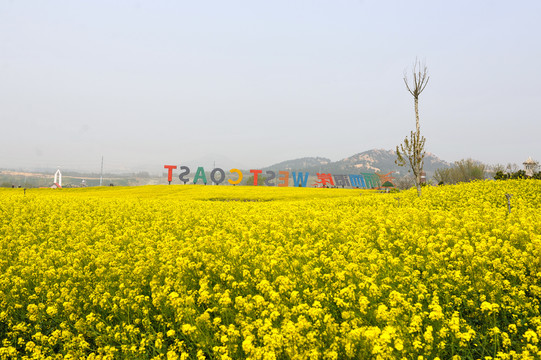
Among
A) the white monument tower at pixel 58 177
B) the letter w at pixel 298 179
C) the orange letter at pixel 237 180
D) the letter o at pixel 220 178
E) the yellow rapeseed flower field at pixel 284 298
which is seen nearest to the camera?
the yellow rapeseed flower field at pixel 284 298

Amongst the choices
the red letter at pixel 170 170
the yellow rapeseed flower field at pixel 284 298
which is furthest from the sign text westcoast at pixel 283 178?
the yellow rapeseed flower field at pixel 284 298

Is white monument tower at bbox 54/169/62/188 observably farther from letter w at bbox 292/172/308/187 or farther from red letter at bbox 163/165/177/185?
letter w at bbox 292/172/308/187

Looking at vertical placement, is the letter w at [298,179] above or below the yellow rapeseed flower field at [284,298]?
above

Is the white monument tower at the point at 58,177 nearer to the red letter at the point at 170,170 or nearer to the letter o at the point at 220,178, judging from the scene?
the red letter at the point at 170,170

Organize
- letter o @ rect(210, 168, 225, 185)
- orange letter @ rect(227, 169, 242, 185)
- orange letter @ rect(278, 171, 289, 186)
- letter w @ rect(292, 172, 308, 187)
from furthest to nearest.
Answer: letter w @ rect(292, 172, 308, 187) < orange letter @ rect(278, 171, 289, 186) < letter o @ rect(210, 168, 225, 185) < orange letter @ rect(227, 169, 242, 185)

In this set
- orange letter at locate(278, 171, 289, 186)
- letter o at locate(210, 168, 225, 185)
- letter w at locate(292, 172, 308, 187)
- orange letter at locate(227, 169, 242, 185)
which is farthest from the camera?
letter w at locate(292, 172, 308, 187)

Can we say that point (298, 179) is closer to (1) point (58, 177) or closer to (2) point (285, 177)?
(2) point (285, 177)

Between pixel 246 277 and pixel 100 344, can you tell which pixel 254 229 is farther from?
pixel 100 344

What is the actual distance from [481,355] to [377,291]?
1.43 m

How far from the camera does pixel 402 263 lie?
705 centimetres

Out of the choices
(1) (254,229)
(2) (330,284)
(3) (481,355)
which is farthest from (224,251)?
(3) (481,355)

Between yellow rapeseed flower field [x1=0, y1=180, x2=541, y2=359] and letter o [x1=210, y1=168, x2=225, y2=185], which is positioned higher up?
letter o [x1=210, y1=168, x2=225, y2=185]

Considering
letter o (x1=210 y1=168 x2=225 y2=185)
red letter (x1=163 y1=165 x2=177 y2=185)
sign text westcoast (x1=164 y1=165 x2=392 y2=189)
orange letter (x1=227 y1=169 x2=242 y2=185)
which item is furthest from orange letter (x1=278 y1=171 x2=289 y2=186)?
red letter (x1=163 y1=165 x2=177 y2=185)

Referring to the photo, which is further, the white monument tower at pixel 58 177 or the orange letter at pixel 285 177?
the white monument tower at pixel 58 177
